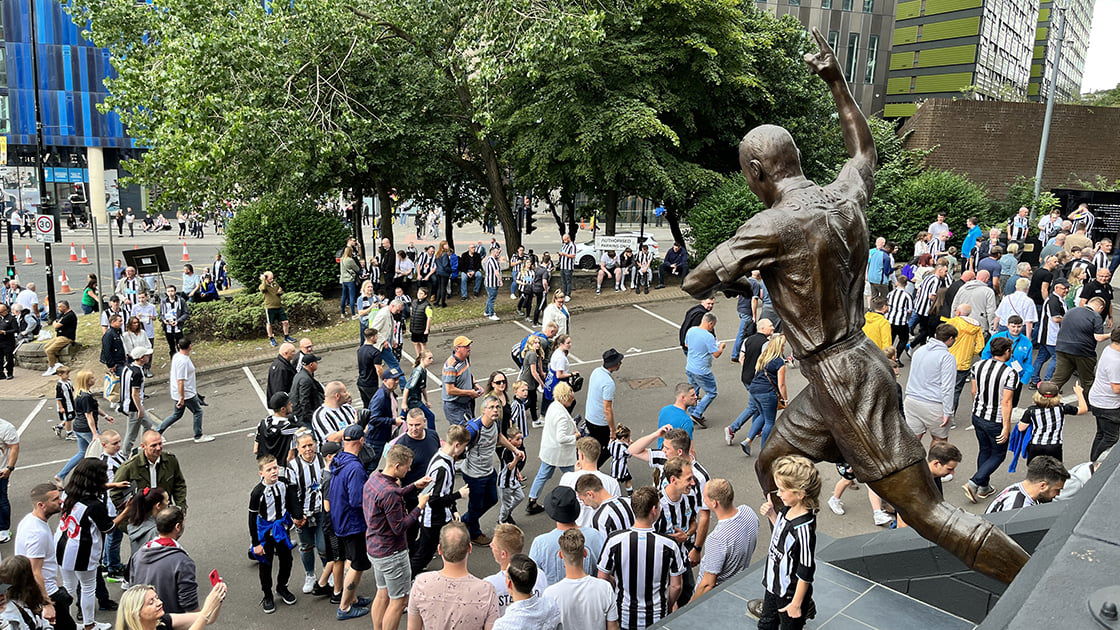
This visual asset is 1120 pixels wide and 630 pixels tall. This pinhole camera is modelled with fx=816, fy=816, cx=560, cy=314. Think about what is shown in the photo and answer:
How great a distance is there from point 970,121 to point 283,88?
916 inches

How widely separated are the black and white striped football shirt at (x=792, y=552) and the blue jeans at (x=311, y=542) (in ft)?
13.5

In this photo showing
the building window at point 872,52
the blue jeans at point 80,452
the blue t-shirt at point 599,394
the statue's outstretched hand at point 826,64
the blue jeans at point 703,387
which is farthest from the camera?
the building window at point 872,52

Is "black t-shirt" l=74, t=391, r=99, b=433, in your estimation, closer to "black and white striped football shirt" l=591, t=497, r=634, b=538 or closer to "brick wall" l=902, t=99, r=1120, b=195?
"black and white striped football shirt" l=591, t=497, r=634, b=538

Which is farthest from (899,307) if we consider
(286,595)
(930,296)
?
(286,595)

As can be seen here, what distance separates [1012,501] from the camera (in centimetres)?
618

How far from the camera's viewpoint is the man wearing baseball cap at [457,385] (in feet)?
32.0

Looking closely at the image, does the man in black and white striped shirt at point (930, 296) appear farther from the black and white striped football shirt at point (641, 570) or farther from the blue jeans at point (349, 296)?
the blue jeans at point (349, 296)

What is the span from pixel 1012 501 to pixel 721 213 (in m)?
15.5

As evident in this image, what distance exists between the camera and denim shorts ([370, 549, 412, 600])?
6258 millimetres

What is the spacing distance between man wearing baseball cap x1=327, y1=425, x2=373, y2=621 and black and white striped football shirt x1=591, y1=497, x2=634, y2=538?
2.01 metres

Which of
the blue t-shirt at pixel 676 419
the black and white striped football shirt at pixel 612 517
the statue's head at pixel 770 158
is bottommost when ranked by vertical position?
the black and white striped football shirt at pixel 612 517

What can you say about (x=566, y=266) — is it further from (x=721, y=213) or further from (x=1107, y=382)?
(x=1107, y=382)

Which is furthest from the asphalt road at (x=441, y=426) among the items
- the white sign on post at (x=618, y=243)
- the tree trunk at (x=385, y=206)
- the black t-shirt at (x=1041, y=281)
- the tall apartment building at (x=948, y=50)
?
the tall apartment building at (x=948, y=50)

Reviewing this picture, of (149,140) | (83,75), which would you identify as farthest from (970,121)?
(83,75)
